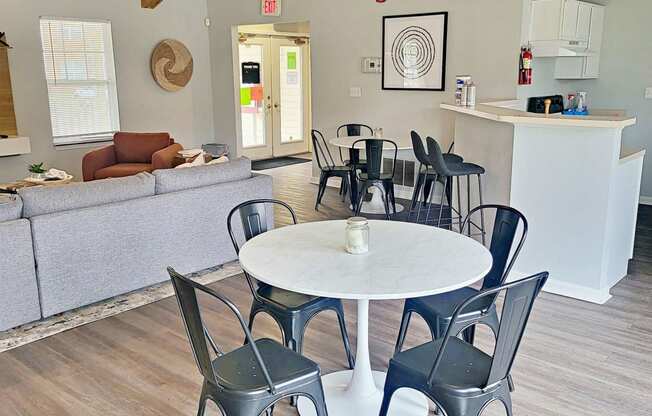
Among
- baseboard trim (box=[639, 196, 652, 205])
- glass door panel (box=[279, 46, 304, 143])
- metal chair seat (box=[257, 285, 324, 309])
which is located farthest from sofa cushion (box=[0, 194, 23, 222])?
glass door panel (box=[279, 46, 304, 143])

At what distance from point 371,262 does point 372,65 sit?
16.0 feet

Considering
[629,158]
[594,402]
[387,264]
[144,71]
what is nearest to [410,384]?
[387,264]

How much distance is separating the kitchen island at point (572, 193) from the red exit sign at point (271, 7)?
4148 millimetres

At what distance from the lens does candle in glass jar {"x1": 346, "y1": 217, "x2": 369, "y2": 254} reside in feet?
7.70

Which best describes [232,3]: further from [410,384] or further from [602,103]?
[410,384]

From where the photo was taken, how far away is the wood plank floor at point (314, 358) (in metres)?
2.65

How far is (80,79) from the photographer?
7.46 meters

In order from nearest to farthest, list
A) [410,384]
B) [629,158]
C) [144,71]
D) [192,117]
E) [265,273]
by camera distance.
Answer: [410,384]
[265,273]
[629,158]
[144,71]
[192,117]

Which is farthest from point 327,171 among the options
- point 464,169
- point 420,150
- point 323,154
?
point 464,169

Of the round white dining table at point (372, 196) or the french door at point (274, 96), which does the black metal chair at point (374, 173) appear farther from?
the french door at point (274, 96)

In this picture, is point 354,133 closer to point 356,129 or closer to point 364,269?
point 356,129

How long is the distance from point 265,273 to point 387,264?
18.8 inches

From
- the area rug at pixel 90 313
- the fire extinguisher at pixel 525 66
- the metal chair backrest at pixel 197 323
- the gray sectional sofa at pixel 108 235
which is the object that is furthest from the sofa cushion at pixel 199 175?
the fire extinguisher at pixel 525 66

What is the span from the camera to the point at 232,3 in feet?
26.6
